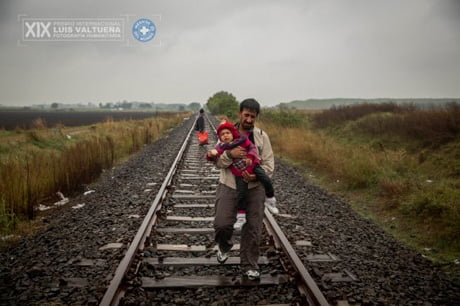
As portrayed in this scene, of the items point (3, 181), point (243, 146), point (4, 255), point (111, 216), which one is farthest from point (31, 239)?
point (243, 146)

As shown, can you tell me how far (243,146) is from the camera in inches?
122

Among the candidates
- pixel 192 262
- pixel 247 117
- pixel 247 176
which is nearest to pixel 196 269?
pixel 192 262

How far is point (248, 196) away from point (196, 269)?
1.05m

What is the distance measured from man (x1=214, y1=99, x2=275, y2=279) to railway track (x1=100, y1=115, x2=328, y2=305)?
251 millimetres

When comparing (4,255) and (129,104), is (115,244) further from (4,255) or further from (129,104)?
(129,104)

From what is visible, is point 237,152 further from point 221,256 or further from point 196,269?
point 196,269

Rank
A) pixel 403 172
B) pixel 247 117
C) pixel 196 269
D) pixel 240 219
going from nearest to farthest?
pixel 247 117 < pixel 240 219 < pixel 196 269 < pixel 403 172

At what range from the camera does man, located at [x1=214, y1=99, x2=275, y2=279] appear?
123 inches

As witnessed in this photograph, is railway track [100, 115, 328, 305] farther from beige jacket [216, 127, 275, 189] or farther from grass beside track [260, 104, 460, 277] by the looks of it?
grass beside track [260, 104, 460, 277]

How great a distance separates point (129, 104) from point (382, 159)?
626 feet

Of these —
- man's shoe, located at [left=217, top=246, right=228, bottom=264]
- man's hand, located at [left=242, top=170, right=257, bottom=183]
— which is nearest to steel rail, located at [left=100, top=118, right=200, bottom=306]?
man's shoe, located at [left=217, top=246, right=228, bottom=264]

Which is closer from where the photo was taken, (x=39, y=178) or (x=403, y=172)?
(x=39, y=178)

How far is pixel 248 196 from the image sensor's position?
3.30m

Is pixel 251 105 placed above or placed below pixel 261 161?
above
